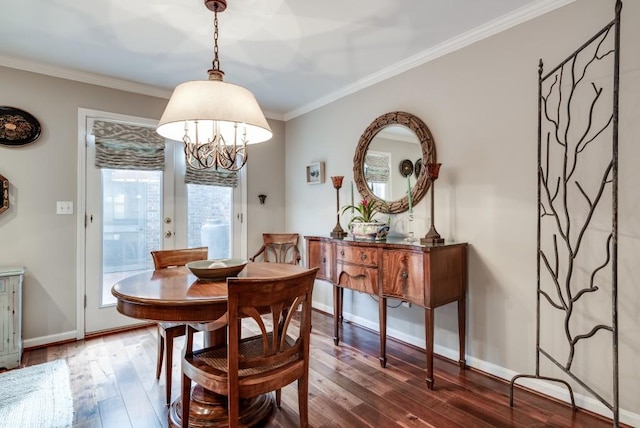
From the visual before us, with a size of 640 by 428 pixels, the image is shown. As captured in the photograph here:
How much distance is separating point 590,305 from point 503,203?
2.49ft

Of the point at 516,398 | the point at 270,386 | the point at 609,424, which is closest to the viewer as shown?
the point at 270,386

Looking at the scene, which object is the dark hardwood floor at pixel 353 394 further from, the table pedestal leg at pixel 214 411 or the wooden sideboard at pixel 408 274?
the wooden sideboard at pixel 408 274

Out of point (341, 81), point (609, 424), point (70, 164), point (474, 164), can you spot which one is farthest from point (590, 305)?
point (70, 164)

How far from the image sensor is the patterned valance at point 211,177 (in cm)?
361

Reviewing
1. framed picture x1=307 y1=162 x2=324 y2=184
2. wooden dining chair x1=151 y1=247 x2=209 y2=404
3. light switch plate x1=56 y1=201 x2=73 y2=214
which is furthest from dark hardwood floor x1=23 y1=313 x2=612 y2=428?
framed picture x1=307 y1=162 x2=324 y2=184

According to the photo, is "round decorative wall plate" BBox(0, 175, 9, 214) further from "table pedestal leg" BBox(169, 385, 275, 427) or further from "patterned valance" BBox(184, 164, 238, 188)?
"table pedestal leg" BBox(169, 385, 275, 427)

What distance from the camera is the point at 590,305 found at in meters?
1.89

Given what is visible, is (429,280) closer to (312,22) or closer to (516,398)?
(516,398)

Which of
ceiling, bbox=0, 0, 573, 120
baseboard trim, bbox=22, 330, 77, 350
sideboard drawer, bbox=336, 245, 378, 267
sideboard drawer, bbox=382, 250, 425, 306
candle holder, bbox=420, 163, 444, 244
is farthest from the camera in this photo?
baseboard trim, bbox=22, 330, 77, 350

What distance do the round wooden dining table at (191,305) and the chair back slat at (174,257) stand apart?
0.19 m

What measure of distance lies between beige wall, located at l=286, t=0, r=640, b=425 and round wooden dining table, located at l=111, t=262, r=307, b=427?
1349mm

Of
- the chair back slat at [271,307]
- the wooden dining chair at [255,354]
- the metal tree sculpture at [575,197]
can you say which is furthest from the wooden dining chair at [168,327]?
the metal tree sculpture at [575,197]

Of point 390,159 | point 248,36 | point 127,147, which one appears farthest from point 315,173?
point 127,147

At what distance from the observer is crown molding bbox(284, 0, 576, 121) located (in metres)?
2.06
